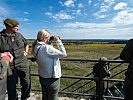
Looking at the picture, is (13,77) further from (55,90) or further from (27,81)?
(55,90)

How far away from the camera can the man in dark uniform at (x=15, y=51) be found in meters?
4.67

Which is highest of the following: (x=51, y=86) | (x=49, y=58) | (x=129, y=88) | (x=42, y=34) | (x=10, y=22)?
(x=10, y=22)

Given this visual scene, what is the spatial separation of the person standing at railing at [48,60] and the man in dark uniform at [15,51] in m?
0.46

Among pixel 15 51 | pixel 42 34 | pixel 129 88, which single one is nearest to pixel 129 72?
pixel 129 88

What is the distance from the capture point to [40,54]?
4.39 metres

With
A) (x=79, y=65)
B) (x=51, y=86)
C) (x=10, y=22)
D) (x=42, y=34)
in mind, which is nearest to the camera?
(x=42, y=34)

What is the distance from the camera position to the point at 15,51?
15.5 ft

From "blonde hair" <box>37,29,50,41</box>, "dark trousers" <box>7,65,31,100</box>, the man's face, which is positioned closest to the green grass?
"dark trousers" <box>7,65,31,100</box>

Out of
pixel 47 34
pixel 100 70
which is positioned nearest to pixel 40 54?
pixel 47 34

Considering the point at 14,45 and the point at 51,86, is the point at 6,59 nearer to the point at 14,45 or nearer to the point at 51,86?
the point at 51,86

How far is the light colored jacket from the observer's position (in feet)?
14.0

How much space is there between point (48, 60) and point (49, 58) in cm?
4

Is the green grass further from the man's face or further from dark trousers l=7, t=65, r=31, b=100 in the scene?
the man's face

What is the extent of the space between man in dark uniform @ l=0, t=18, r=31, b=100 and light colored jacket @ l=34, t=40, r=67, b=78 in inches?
20.8
